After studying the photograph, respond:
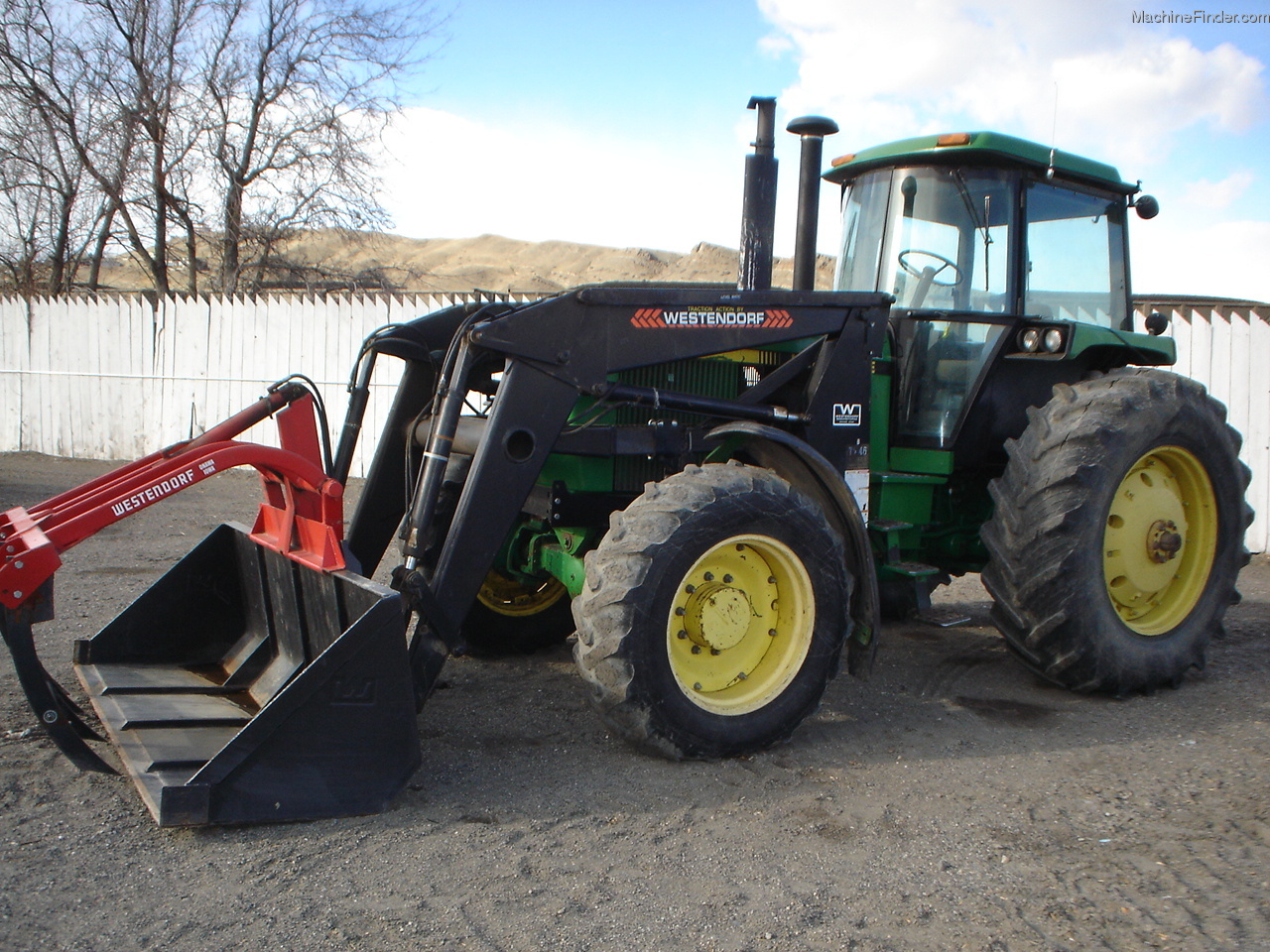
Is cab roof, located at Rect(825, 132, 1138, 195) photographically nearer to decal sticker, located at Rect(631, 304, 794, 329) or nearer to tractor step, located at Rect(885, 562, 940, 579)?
decal sticker, located at Rect(631, 304, 794, 329)

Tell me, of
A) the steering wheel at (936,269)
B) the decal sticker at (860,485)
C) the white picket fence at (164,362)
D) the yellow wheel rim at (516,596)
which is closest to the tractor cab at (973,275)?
the steering wheel at (936,269)

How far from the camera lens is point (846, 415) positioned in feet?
16.2

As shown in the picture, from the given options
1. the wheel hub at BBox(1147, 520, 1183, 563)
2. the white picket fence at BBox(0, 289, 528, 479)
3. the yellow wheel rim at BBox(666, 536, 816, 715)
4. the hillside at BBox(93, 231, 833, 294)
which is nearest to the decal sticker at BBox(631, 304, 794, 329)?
the yellow wheel rim at BBox(666, 536, 816, 715)

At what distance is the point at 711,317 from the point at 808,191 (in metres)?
1.21

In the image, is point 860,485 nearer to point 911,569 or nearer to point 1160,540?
point 911,569

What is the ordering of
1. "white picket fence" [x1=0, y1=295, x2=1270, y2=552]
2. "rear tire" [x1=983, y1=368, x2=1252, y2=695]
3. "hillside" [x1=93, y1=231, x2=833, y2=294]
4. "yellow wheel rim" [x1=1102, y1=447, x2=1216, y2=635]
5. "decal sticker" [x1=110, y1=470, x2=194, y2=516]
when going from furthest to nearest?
1. "hillside" [x1=93, y1=231, x2=833, y2=294]
2. "white picket fence" [x1=0, y1=295, x2=1270, y2=552]
3. "yellow wheel rim" [x1=1102, y1=447, x2=1216, y2=635]
4. "rear tire" [x1=983, y1=368, x2=1252, y2=695]
5. "decal sticker" [x1=110, y1=470, x2=194, y2=516]

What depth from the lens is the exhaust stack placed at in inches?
192

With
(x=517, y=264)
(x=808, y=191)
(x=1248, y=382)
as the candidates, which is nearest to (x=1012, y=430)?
(x=808, y=191)

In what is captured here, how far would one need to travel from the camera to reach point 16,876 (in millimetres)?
3047

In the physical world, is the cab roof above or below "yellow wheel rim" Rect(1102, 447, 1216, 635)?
above

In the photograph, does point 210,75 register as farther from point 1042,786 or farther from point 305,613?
point 1042,786

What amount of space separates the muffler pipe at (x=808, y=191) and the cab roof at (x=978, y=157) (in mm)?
407

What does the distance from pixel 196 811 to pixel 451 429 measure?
1572 millimetres

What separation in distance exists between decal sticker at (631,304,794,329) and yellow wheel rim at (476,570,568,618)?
1.63 metres
